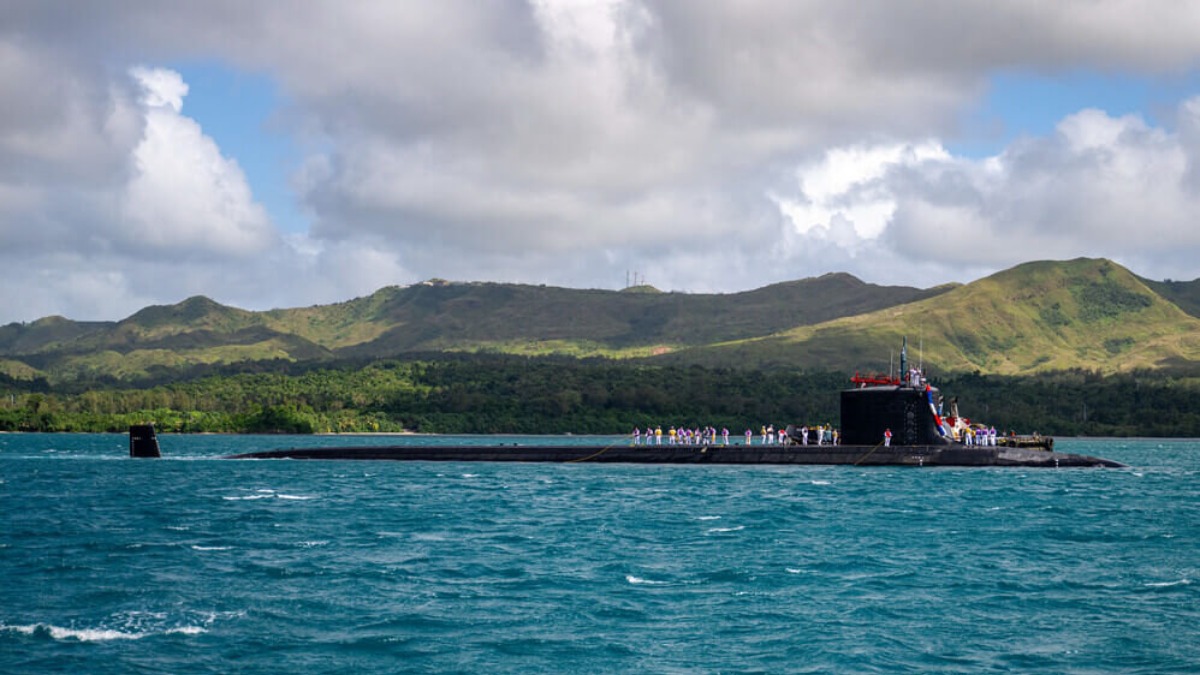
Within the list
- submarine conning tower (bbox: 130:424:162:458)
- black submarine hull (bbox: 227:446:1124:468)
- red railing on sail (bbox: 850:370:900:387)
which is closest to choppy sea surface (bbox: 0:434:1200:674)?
black submarine hull (bbox: 227:446:1124:468)

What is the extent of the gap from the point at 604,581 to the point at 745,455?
4577cm

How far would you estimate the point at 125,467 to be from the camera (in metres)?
87.6

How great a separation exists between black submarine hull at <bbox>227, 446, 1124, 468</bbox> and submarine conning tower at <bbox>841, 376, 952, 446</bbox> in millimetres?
874

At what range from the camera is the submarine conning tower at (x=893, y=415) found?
71.3m

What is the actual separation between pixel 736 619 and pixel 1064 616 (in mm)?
7278

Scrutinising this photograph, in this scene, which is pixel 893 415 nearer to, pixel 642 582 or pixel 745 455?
pixel 745 455

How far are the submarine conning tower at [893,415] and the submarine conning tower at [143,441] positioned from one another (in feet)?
163

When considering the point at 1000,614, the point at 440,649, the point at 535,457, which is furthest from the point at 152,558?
the point at 535,457

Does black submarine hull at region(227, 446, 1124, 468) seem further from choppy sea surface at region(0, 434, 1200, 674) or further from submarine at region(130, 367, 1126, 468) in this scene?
choppy sea surface at region(0, 434, 1200, 674)

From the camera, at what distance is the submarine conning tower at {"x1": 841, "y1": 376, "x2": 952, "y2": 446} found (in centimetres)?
7131

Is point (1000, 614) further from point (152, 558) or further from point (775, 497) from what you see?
point (775, 497)

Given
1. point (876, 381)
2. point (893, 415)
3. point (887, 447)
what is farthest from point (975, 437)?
point (887, 447)

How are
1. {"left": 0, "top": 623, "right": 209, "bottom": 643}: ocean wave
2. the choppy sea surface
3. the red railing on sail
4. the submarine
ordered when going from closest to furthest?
1. the choppy sea surface
2. {"left": 0, "top": 623, "right": 209, "bottom": 643}: ocean wave
3. the submarine
4. the red railing on sail

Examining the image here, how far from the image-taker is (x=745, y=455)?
7775 cm
